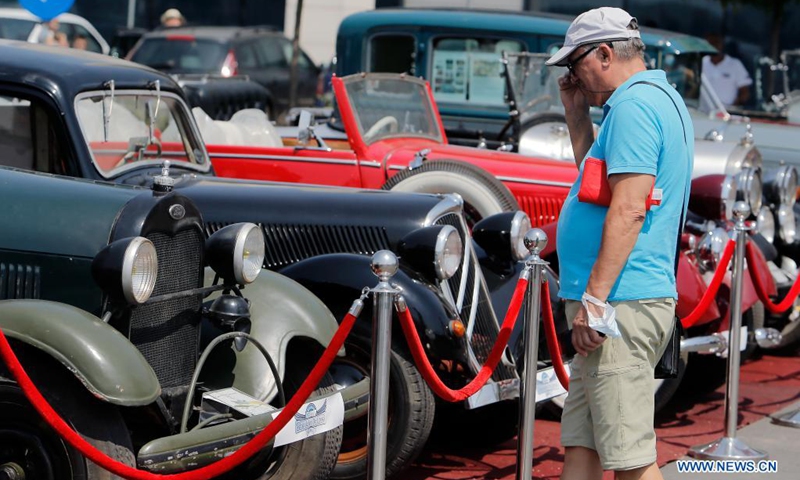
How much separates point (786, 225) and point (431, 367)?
4807 mm

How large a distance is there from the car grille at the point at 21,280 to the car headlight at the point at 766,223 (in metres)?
4.78

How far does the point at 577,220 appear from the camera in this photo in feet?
11.6

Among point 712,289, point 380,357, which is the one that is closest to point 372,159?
point 712,289

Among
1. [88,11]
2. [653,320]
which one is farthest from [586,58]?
[88,11]

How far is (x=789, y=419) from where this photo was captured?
6102mm

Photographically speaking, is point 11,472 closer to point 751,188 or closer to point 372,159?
point 372,159

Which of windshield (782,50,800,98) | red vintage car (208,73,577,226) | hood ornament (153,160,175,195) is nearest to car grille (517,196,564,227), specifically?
red vintage car (208,73,577,226)

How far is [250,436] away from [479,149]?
4635mm

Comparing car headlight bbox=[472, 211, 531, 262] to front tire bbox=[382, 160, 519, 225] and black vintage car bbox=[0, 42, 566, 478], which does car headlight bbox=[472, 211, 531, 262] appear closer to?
black vintage car bbox=[0, 42, 566, 478]

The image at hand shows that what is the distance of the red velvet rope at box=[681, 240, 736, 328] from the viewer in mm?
5652

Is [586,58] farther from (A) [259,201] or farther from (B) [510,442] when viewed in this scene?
(B) [510,442]

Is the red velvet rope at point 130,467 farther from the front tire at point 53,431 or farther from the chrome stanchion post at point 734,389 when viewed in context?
the chrome stanchion post at point 734,389

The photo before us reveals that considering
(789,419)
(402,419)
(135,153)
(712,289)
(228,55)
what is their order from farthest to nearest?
(228,55)
(789,419)
(135,153)
(712,289)
(402,419)

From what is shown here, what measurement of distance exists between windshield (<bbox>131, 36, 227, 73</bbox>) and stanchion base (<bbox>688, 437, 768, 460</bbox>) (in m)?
12.0
